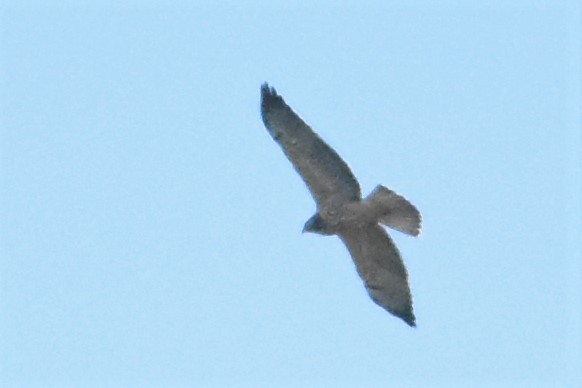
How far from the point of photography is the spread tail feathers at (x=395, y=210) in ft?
47.4

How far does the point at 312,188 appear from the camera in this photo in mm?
14906

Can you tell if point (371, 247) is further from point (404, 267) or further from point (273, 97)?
point (273, 97)

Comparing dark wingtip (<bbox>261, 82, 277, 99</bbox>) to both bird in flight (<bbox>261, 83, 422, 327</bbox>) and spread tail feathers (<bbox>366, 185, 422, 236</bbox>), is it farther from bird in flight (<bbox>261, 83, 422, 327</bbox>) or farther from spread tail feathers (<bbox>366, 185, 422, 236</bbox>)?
spread tail feathers (<bbox>366, 185, 422, 236</bbox>)

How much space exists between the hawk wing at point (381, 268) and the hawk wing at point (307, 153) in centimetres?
49

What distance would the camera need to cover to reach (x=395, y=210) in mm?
14547

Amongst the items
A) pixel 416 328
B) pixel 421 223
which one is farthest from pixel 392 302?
pixel 421 223

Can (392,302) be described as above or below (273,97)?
below

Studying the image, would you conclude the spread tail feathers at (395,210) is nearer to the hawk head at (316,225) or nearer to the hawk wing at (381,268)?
the hawk wing at (381,268)

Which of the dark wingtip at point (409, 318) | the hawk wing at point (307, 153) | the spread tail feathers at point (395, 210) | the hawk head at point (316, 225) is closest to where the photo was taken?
the spread tail feathers at point (395, 210)

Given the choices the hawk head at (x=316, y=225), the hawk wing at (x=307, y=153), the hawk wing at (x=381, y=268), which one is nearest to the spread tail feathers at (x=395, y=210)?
the hawk wing at (x=307, y=153)

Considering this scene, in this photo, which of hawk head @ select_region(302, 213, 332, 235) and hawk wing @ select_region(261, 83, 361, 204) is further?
hawk head @ select_region(302, 213, 332, 235)

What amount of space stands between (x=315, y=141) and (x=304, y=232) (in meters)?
0.97

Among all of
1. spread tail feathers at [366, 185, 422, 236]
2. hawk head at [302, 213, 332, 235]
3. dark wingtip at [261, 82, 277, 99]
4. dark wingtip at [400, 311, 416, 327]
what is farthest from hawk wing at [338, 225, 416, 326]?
dark wingtip at [261, 82, 277, 99]

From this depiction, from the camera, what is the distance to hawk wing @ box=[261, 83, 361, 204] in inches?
579
